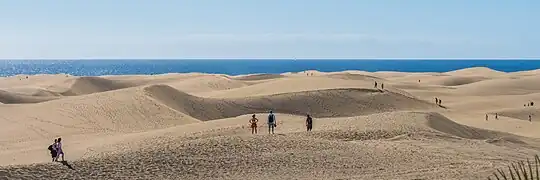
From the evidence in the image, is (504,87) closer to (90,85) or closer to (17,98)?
(90,85)

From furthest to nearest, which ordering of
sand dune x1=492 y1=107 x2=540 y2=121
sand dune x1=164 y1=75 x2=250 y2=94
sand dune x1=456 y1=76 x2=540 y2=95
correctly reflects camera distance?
sand dune x1=456 y1=76 x2=540 y2=95, sand dune x1=164 y1=75 x2=250 y2=94, sand dune x1=492 y1=107 x2=540 y2=121

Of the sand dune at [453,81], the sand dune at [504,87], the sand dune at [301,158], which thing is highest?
the sand dune at [453,81]

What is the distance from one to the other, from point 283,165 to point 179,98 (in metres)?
21.5

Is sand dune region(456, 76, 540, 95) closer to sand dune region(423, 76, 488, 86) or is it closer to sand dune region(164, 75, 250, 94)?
sand dune region(423, 76, 488, 86)

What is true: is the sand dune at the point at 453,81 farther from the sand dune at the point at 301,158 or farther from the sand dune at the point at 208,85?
the sand dune at the point at 301,158

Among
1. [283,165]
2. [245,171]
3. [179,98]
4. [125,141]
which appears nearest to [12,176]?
[245,171]

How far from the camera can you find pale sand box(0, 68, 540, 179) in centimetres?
1673

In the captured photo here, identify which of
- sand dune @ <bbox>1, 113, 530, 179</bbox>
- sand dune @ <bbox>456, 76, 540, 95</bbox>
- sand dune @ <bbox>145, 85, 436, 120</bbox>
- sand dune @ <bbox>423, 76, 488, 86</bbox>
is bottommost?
sand dune @ <bbox>1, 113, 530, 179</bbox>

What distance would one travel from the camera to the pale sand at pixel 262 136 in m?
16.7

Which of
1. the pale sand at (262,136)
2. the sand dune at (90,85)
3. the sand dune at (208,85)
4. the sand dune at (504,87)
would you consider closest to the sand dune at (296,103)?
the pale sand at (262,136)

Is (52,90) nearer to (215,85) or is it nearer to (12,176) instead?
(215,85)

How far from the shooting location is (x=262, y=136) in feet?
69.0

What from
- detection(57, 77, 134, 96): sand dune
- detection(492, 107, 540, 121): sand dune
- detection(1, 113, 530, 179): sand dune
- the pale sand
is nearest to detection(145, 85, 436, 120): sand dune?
the pale sand

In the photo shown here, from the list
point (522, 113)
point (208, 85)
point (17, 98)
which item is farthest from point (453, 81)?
point (17, 98)
